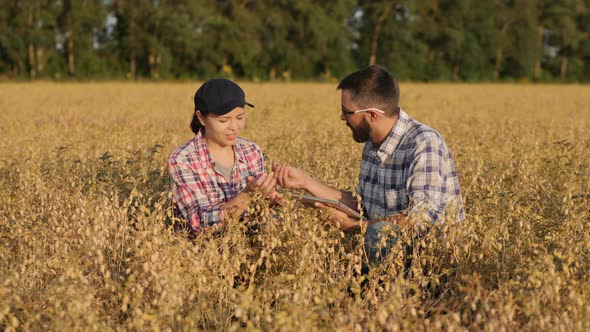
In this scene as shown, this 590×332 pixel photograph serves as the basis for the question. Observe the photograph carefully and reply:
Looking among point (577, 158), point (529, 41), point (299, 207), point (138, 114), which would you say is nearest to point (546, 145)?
point (577, 158)

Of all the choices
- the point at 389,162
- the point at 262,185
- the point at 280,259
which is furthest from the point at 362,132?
the point at 280,259

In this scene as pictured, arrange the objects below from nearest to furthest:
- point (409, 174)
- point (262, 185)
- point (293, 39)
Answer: point (262, 185) < point (409, 174) < point (293, 39)

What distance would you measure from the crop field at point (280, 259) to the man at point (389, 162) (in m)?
0.24

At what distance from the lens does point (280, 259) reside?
407cm

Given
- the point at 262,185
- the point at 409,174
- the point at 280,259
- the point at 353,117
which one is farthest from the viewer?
the point at 353,117

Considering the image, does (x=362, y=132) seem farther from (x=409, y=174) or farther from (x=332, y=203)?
(x=332, y=203)

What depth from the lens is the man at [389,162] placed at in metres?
4.12

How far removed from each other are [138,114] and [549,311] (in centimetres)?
1379

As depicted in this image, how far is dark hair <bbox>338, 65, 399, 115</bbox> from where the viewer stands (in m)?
4.29

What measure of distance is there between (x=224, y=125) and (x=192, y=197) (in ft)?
1.99

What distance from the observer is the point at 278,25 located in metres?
51.3

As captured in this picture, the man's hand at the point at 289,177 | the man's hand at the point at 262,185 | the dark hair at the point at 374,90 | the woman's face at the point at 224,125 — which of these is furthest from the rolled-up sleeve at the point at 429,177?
the woman's face at the point at 224,125

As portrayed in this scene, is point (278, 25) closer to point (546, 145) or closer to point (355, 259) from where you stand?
point (546, 145)

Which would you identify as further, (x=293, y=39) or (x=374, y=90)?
(x=293, y=39)
